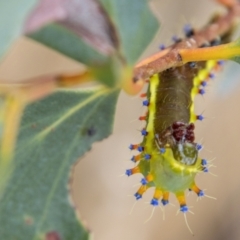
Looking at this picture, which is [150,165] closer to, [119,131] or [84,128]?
[84,128]

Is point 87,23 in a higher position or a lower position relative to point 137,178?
lower

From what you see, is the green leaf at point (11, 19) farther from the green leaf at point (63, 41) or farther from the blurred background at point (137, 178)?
the blurred background at point (137, 178)

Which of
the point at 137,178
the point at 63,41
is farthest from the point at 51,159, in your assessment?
the point at 137,178

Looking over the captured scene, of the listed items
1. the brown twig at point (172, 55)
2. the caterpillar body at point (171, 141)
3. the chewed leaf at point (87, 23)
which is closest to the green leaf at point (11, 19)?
the chewed leaf at point (87, 23)

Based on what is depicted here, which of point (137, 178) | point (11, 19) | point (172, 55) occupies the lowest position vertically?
point (11, 19)

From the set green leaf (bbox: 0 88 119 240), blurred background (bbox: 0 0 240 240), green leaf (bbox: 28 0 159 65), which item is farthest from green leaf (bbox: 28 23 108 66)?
blurred background (bbox: 0 0 240 240)

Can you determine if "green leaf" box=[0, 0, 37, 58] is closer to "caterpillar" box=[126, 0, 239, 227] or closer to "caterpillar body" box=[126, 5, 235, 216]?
"caterpillar" box=[126, 0, 239, 227]

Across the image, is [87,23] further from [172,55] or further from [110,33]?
[172,55]
